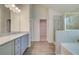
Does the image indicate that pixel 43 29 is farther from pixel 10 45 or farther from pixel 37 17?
pixel 10 45

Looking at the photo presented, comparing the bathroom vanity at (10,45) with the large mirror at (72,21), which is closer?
the bathroom vanity at (10,45)

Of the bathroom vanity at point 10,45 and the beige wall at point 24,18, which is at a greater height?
the beige wall at point 24,18

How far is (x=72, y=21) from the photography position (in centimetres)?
296

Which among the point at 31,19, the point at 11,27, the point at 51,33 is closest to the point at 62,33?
the point at 51,33

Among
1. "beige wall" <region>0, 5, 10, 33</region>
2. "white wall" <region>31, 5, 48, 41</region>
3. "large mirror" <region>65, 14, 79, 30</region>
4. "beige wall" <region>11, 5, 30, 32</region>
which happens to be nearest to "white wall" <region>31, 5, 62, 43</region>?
"white wall" <region>31, 5, 48, 41</region>

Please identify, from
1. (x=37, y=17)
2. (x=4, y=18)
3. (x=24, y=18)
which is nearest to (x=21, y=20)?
(x=24, y=18)

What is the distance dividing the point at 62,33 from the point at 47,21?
1.44 ft

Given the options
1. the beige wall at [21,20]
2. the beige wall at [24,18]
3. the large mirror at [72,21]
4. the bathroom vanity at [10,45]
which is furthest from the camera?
the beige wall at [24,18]

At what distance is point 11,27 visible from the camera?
316 centimetres

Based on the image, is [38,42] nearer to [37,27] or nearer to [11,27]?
[37,27]

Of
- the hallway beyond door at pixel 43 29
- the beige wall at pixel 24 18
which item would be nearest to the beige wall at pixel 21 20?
the beige wall at pixel 24 18

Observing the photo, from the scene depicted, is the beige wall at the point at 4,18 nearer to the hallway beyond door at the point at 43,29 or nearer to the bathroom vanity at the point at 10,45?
the bathroom vanity at the point at 10,45

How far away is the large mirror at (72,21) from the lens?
109 inches
